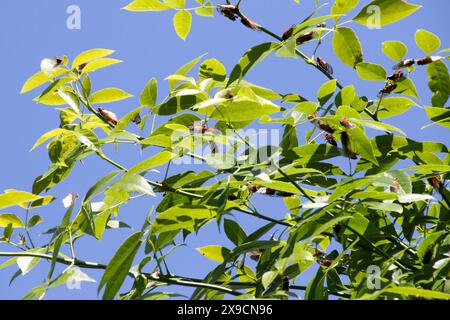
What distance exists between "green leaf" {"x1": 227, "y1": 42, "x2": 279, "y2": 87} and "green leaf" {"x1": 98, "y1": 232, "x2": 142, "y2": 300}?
0.36 meters

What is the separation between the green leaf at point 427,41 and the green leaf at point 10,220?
100 cm

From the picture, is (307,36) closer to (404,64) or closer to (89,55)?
(404,64)

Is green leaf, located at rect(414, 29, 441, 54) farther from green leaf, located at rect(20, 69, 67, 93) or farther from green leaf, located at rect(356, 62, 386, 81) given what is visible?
green leaf, located at rect(20, 69, 67, 93)

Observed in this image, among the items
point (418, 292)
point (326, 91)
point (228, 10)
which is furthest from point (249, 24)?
point (418, 292)

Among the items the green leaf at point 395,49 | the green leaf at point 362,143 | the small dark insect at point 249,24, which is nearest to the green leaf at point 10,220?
the small dark insect at point 249,24

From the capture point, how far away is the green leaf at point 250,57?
1.38 metres

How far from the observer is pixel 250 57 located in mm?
1389

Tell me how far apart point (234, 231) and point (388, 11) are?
0.57 metres

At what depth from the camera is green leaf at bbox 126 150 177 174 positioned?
4.25 feet

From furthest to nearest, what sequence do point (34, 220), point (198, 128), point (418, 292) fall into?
point (34, 220)
point (198, 128)
point (418, 292)

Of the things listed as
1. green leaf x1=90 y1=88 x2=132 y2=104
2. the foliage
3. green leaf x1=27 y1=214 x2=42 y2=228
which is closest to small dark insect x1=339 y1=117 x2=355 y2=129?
the foliage

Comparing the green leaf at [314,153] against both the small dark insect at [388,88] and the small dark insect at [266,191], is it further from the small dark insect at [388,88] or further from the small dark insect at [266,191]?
the small dark insect at [388,88]

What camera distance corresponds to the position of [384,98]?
161 centimetres

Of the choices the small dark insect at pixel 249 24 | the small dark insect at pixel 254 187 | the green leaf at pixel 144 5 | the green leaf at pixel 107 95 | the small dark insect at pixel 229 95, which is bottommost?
the small dark insect at pixel 254 187
